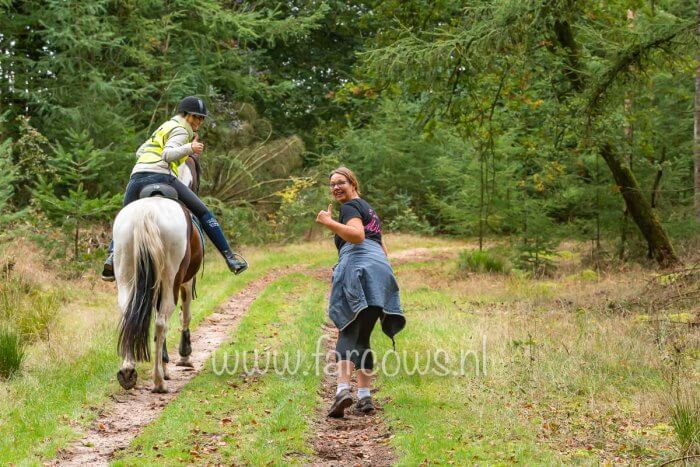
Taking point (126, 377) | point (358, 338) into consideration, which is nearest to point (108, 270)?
point (126, 377)

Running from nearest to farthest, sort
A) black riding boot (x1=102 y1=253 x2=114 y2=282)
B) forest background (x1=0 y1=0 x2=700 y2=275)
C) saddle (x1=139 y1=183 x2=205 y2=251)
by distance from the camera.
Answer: saddle (x1=139 y1=183 x2=205 y2=251) → black riding boot (x1=102 y1=253 x2=114 y2=282) → forest background (x1=0 y1=0 x2=700 y2=275)

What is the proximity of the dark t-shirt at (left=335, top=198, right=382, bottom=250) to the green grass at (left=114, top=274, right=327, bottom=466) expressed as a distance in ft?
5.28

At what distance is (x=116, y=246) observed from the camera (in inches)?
297

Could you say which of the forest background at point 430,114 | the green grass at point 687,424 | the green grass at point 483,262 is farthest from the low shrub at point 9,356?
the green grass at point 483,262

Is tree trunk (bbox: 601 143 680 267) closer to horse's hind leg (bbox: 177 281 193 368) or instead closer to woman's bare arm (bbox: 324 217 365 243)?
horse's hind leg (bbox: 177 281 193 368)

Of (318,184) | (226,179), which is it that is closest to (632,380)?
(226,179)

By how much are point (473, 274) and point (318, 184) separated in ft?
30.9

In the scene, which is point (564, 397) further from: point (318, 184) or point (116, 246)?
point (318, 184)

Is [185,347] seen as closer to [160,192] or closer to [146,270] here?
[146,270]

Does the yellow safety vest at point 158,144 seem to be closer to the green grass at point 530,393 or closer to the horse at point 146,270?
the horse at point 146,270

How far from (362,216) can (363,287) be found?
659mm

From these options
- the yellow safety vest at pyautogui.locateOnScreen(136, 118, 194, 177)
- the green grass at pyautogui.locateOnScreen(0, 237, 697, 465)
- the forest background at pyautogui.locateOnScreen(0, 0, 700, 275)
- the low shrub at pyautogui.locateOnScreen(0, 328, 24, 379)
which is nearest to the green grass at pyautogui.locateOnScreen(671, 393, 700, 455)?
the green grass at pyautogui.locateOnScreen(0, 237, 697, 465)

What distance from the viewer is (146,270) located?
746cm

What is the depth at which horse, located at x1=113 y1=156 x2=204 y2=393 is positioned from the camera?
7242mm
